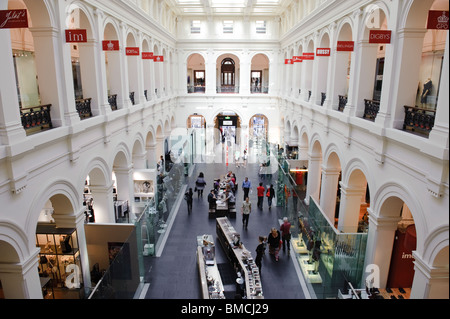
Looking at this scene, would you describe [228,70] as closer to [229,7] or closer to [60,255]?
[229,7]

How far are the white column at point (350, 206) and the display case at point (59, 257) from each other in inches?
306

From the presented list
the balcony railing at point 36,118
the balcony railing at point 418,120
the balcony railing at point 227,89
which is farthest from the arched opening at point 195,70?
the balcony railing at point 418,120

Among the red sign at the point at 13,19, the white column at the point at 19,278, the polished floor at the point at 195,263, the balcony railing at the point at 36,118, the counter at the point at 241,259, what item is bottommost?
the polished floor at the point at 195,263

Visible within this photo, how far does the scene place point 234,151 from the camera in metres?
26.6

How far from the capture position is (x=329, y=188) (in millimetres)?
12750

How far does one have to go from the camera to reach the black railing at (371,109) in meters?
8.95

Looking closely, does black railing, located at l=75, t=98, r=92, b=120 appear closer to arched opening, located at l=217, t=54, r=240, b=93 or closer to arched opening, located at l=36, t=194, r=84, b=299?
arched opening, located at l=36, t=194, r=84, b=299

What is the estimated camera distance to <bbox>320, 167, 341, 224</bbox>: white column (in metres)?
12.7

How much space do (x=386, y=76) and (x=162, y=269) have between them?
→ 8136mm

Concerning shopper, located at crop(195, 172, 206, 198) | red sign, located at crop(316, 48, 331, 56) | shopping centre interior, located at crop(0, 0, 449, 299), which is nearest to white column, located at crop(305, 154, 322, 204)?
shopping centre interior, located at crop(0, 0, 449, 299)

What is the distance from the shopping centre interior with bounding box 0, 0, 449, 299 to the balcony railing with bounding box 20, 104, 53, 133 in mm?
36

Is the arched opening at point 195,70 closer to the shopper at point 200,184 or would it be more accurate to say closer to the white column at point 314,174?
the shopper at point 200,184

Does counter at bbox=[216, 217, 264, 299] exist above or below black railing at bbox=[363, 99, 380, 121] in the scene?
below

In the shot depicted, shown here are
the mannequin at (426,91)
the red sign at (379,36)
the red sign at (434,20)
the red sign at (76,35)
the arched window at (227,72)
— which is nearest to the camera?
the red sign at (434,20)
